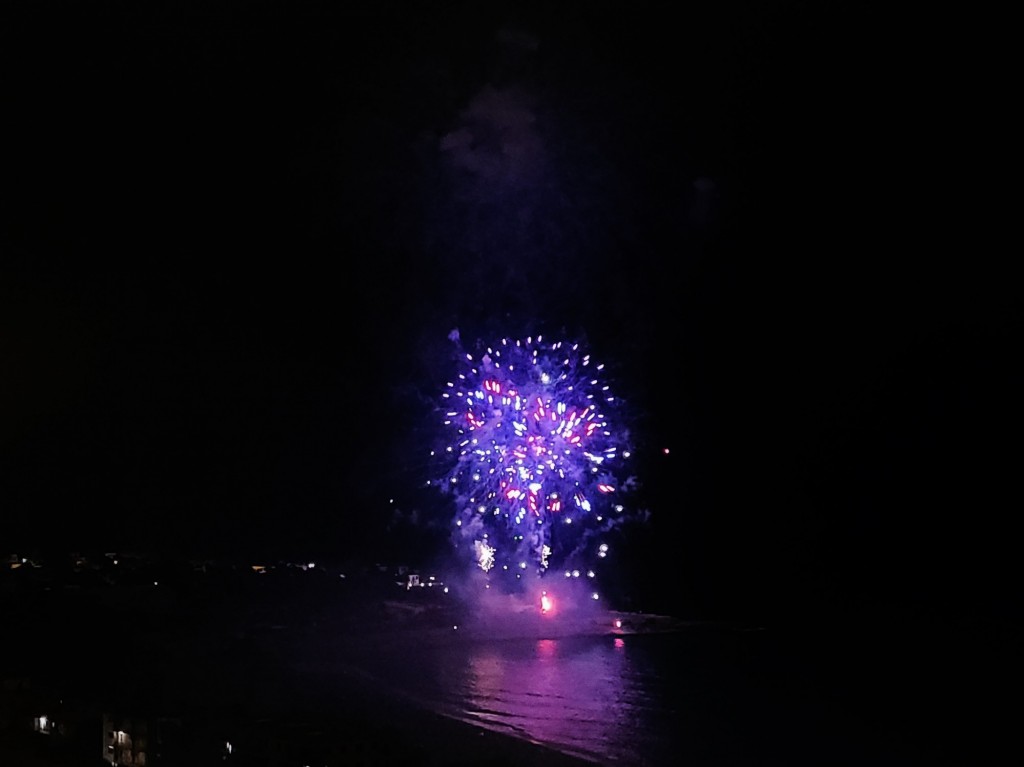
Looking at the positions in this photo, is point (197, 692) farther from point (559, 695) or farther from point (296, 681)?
point (559, 695)

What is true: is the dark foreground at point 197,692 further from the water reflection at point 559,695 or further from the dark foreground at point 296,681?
the water reflection at point 559,695

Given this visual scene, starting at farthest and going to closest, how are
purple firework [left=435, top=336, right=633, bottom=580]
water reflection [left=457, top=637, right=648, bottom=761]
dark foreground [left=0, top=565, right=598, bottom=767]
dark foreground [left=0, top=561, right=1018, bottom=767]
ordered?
purple firework [left=435, top=336, right=633, bottom=580], water reflection [left=457, top=637, right=648, bottom=761], dark foreground [left=0, top=561, right=1018, bottom=767], dark foreground [left=0, top=565, right=598, bottom=767]

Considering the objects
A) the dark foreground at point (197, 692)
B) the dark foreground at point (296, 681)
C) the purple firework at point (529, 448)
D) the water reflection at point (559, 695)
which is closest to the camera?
the dark foreground at point (197, 692)

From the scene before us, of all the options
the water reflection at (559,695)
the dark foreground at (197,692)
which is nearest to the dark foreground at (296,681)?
the dark foreground at (197,692)

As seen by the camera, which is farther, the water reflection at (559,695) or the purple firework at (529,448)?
the purple firework at (529,448)

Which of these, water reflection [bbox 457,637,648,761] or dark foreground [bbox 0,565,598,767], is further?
water reflection [bbox 457,637,648,761]

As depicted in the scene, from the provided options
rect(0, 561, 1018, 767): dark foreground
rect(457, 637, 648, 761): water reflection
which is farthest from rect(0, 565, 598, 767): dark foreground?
rect(457, 637, 648, 761): water reflection

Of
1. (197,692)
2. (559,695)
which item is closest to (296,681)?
(197,692)

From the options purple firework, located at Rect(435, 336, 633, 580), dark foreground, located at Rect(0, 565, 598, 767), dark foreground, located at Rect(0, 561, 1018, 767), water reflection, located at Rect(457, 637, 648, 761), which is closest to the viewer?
dark foreground, located at Rect(0, 565, 598, 767)

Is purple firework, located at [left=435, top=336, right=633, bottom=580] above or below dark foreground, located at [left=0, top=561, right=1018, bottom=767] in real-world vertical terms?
above

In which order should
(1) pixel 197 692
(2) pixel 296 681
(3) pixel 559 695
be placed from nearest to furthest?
(1) pixel 197 692, (2) pixel 296 681, (3) pixel 559 695

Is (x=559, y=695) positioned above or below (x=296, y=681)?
below

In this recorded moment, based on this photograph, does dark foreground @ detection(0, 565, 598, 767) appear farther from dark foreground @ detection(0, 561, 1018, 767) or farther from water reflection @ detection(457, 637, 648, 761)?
water reflection @ detection(457, 637, 648, 761)
